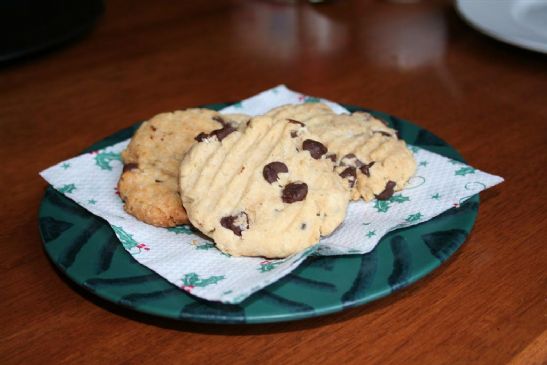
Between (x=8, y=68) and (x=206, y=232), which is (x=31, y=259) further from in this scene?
(x=8, y=68)

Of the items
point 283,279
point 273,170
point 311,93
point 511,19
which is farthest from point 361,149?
point 511,19

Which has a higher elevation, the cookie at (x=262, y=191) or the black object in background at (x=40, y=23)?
the cookie at (x=262, y=191)

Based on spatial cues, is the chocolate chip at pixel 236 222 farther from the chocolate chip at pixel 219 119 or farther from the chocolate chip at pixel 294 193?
the chocolate chip at pixel 219 119

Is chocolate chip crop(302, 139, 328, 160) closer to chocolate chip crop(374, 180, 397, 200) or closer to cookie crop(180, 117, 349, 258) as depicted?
cookie crop(180, 117, 349, 258)

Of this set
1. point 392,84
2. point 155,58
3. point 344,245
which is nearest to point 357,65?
point 392,84

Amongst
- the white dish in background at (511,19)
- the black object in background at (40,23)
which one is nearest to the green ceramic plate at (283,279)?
the white dish in background at (511,19)
